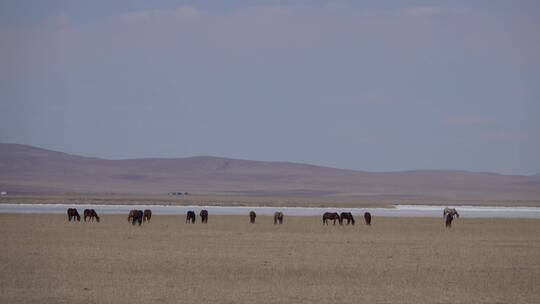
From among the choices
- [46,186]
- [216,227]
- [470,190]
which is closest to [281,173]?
[470,190]

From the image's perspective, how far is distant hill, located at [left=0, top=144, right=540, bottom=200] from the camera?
128375 mm

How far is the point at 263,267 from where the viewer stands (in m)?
18.5

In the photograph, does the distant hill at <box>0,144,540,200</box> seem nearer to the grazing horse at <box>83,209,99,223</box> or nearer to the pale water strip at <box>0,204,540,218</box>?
the pale water strip at <box>0,204,540,218</box>

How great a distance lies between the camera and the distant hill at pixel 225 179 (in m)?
128

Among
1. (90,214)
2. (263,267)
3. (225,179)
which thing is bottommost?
(263,267)

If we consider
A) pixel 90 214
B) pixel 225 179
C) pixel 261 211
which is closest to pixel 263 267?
pixel 90 214

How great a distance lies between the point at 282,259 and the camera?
66.2ft

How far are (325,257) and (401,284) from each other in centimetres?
475

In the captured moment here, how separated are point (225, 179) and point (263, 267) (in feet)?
439

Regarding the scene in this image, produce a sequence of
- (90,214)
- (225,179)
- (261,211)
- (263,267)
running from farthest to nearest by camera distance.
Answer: (225,179)
(261,211)
(90,214)
(263,267)

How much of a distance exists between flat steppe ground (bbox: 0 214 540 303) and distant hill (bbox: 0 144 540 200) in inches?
3445

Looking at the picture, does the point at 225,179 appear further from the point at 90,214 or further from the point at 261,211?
the point at 90,214

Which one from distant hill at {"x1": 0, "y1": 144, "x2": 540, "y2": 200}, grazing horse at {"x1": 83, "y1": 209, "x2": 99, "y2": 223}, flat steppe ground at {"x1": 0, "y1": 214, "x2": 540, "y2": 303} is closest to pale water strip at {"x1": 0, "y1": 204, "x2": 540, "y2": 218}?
grazing horse at {"x1": 83, "y1": 209, "x2": 99, "y2": 223}

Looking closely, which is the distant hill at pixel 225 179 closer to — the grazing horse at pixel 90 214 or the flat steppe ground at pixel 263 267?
the grazing horse at pixel 90 214
